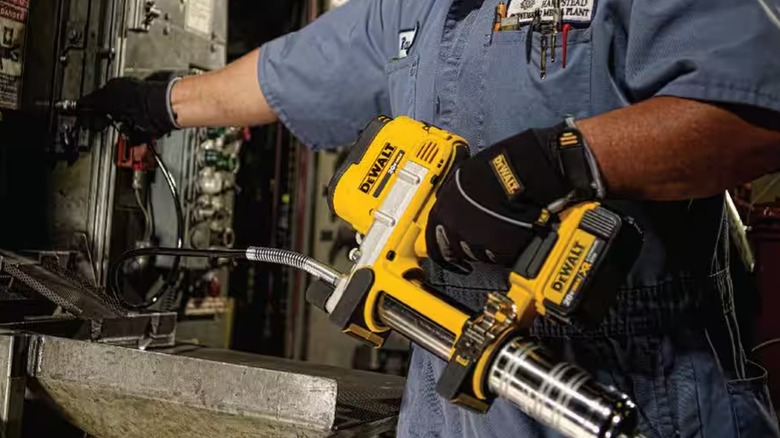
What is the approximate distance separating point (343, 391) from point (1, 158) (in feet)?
3.85

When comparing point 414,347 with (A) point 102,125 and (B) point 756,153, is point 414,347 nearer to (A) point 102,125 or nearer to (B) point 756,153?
(B) point 756,153

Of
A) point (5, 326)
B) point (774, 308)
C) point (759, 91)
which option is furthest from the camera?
point (774, 308)

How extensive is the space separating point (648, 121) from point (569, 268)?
0.24 meters

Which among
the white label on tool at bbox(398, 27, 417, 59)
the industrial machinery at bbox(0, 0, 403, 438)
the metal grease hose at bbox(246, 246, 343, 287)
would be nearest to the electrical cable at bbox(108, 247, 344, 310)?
the metal grease hose at bbox(246, 246, 343, 287)

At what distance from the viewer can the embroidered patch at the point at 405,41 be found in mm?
1546

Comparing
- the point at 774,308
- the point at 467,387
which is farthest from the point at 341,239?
the point at 467,387

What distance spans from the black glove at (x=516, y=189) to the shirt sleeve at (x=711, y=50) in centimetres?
18

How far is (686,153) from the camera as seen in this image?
→ 3.42 feet

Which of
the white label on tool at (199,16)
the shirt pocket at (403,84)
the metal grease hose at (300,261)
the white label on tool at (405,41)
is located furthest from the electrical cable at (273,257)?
the white label on tool at (199,16)

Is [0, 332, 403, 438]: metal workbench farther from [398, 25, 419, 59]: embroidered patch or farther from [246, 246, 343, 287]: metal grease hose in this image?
[398, 25, 419, 59]: embroidered patch

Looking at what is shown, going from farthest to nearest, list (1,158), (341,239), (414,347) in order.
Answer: (341,239) < (1,158) < (414,347)

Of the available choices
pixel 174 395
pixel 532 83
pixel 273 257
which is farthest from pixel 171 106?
pixel 532 83

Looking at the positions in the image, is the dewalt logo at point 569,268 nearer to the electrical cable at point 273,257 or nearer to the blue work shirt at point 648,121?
the blue work shirt at point 648,121

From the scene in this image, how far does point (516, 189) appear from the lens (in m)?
1.05
